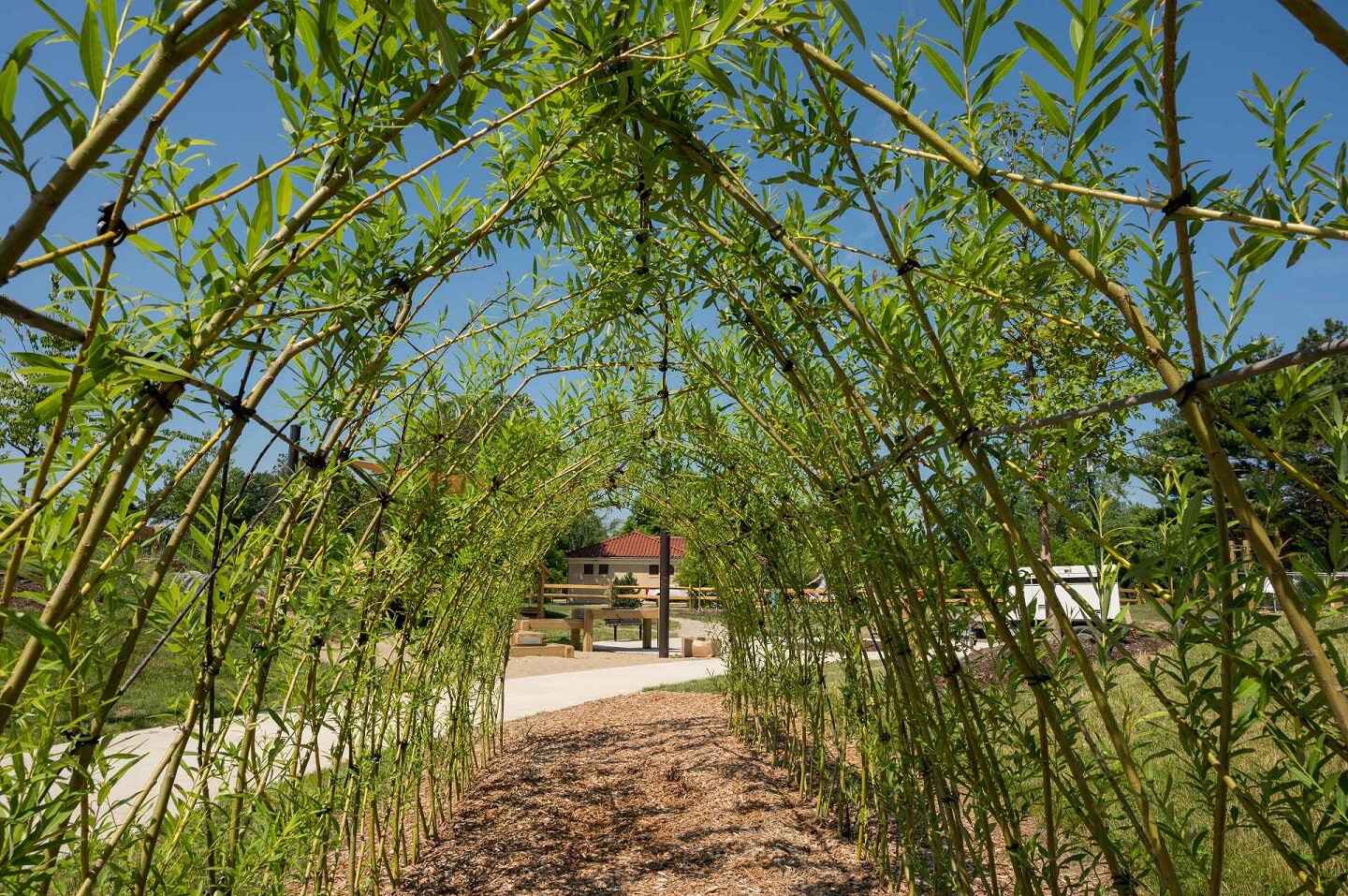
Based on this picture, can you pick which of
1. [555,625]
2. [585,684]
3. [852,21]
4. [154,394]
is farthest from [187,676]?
[555,625]

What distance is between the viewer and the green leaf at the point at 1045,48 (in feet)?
2.81

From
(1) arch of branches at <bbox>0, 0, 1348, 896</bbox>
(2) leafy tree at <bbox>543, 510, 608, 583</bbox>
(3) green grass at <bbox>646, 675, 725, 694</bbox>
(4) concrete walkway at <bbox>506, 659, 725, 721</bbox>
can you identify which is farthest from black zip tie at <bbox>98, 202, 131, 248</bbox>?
(2) leafy tree at <bbox>543, 510, 608, 583</bbox>

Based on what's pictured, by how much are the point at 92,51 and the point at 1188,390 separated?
3.80ft

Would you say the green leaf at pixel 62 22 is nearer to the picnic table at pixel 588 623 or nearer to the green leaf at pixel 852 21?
the green leaf at pixel 852 21

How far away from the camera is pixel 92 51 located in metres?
0.71

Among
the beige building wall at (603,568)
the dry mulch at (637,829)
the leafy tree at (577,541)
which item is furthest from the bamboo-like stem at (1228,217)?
the beige building wall at (603,568)

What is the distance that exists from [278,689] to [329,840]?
52cm

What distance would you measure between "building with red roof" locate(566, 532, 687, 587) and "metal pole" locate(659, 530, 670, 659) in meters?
15.6

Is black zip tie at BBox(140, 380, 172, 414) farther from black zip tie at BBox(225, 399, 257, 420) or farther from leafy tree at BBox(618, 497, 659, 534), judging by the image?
leafy tree at BBox(618, 497, 659, 534)

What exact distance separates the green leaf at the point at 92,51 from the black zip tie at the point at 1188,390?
1.15 meters

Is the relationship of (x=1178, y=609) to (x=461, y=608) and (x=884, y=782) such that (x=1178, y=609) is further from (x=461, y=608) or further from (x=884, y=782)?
(x=461, y=608)

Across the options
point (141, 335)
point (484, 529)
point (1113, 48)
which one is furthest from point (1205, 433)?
point (484, 529)

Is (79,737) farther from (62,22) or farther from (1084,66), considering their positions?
(1084,66)

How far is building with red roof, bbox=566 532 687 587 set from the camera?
3011cm
